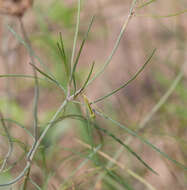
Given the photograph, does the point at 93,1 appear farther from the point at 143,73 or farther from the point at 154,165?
the point at 154,165

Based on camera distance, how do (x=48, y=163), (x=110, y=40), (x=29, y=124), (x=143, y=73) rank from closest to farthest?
(x=48, y=163)
(x=29, y=124)
(x=143, y=73)
(x=110, y=40)

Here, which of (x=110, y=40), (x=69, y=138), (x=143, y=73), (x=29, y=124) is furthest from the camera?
(x=110, y=40)

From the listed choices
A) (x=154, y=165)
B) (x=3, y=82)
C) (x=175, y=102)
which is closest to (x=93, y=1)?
(x=3, y=82)

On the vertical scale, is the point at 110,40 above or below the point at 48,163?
above

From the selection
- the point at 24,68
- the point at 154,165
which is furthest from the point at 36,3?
the point at 154,165

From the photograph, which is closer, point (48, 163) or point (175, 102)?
point (48, 163)

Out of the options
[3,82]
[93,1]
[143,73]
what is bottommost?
[3,82]

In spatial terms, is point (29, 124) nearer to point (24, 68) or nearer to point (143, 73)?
point (24, 68)
